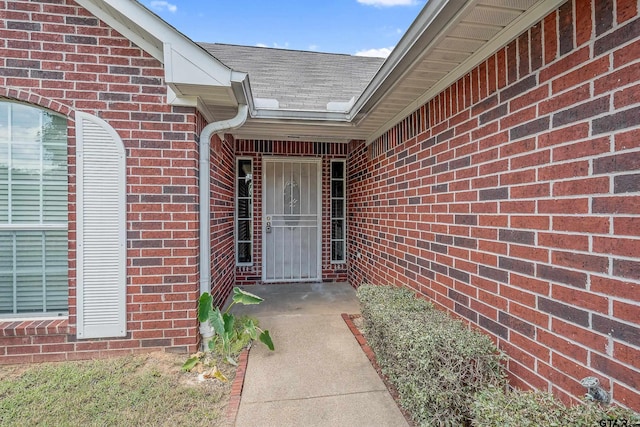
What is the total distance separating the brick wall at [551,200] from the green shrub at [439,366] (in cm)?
20

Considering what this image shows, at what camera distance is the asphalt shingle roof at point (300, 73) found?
4.65 metres

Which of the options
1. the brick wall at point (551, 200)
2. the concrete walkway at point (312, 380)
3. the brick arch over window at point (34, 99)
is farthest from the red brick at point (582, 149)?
the brick arch over window at point (34, 99)

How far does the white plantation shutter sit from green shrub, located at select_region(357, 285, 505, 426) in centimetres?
252

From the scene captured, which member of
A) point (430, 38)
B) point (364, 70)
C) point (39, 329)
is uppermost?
point (364, 70)

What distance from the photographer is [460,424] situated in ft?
5.83

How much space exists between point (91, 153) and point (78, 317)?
152 cm

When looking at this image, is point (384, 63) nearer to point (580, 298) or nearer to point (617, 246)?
point (617, 246)

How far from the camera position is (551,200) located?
1.61 m

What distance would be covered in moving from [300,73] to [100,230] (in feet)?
14.1

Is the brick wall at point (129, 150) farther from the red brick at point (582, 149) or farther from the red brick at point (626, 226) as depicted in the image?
the red brick at point (626, 226)

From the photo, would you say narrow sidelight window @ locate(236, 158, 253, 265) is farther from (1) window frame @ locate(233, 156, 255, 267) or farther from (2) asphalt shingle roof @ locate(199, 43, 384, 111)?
Result: (2) asphalt shingle roof @ locate(199, 43, 384, 111)

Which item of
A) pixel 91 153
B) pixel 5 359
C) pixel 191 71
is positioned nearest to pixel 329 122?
pixel 191 71

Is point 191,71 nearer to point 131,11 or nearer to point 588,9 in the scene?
point 131,11

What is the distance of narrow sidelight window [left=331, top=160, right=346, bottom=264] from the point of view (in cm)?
588
